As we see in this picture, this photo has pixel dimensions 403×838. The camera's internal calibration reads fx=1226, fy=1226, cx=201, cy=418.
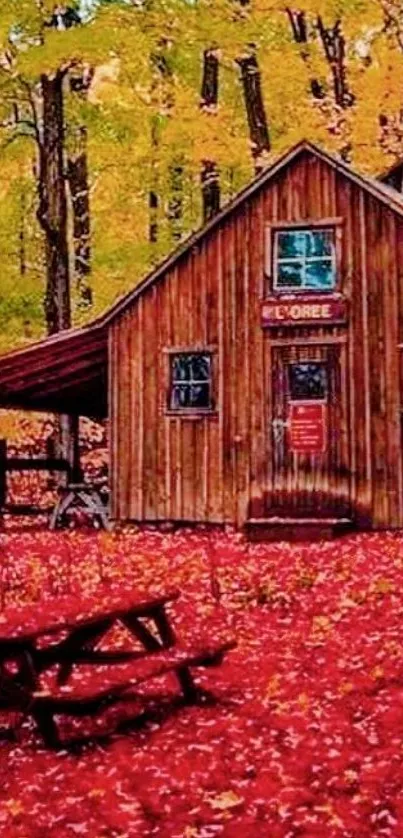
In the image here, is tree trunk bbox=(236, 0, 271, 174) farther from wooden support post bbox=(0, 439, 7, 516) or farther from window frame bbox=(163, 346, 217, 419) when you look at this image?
wooden support post bbox=(0, 439, 7, 516)

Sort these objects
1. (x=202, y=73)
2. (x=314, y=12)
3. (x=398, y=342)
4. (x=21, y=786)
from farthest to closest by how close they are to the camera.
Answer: (x=202, y=73) < (x=314, y=12) < (x=398, y=342) < (x=21, y=786)

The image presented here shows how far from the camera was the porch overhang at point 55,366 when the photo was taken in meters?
20.3

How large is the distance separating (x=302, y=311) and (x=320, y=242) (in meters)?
1.13

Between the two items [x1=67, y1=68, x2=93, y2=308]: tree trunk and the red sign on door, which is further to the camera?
[x1=67, y1=68, x2=93, y2=308]: tree trunk

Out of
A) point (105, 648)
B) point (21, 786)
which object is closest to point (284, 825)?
point (21, 786)

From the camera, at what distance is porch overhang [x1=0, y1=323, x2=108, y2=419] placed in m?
20.3

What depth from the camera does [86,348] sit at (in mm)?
20688

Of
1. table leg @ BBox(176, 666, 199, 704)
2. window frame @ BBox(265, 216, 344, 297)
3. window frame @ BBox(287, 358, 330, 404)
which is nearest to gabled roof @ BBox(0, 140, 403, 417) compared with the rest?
window frame @ BBox(265, 216, 344, 297)

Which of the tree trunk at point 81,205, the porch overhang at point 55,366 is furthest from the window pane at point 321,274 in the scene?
the tree trunk at point 81,205

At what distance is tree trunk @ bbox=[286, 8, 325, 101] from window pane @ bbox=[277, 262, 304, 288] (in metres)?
10.1

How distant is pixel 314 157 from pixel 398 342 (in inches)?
127

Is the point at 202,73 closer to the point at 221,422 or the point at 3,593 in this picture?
the point at 221,422

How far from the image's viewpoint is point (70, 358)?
2067 cm

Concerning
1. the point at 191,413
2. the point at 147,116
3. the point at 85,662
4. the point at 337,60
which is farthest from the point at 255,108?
the point at 85,662
